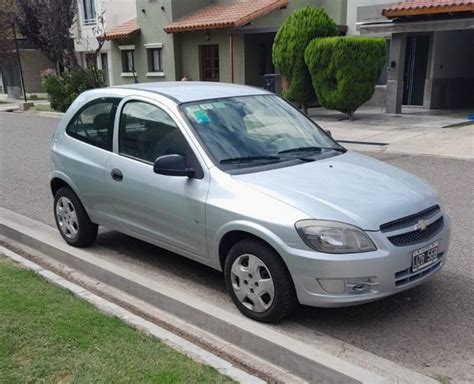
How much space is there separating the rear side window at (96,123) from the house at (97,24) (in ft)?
78.2

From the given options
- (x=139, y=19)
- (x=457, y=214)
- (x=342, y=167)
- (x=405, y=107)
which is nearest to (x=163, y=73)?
(x=139, y=19)

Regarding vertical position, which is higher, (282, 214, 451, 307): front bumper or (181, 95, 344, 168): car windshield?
(181, 95, 344, 168): car windshield

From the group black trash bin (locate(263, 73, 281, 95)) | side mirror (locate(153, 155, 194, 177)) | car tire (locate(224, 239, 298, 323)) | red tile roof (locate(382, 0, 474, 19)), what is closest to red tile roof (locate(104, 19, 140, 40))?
black trash bin (locate(263, 73, 281, 95))

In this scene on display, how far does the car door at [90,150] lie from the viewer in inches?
204

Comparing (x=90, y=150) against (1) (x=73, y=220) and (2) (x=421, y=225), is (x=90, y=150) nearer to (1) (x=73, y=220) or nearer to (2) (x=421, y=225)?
(1) (x=73, y=220)

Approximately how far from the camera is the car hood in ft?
11.9

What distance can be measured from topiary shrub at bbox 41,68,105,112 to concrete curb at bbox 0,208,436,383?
19547mm

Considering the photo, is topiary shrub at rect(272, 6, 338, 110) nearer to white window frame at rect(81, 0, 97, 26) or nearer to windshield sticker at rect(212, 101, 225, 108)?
windshield sticker at rect(212, 101, 225, 108)

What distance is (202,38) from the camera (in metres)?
23.8

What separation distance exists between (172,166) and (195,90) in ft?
3.68

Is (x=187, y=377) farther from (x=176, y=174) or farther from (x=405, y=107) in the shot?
(x=405, y=107)

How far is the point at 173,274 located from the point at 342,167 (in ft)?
6.13

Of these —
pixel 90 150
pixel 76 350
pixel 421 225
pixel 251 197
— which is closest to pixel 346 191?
pixel 421 225

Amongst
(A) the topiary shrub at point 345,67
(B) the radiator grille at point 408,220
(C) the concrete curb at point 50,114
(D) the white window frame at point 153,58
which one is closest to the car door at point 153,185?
(B) the radiator grille at point 408,220
